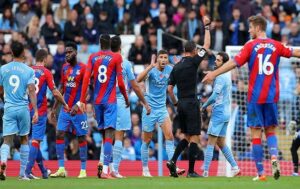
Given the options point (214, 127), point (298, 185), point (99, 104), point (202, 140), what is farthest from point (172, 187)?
point (202, 140)

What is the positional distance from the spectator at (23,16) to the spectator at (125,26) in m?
2.93

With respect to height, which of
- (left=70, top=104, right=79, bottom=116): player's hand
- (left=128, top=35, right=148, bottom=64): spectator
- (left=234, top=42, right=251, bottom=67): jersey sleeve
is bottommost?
(left=70, top=104, right=79, bottom=116): player's hand

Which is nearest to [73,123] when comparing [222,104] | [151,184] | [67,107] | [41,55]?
[67,107]

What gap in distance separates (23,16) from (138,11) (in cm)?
365

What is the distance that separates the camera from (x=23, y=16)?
30.8 m

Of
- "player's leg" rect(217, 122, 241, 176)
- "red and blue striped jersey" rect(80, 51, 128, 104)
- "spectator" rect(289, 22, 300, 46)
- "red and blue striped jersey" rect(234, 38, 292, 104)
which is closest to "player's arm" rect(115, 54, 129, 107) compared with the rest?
"red and blue striped jersey" rect(80, 51, 128, 104)

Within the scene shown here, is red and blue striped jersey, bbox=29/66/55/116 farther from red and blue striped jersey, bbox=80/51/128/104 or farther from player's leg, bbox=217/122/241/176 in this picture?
player's leg, bbox=217/122/241/176

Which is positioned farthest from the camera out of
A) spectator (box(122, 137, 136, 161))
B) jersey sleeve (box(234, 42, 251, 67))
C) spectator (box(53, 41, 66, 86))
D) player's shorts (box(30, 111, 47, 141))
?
spectator (box(53, 41, 66, 86))

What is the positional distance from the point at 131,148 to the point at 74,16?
5.51m

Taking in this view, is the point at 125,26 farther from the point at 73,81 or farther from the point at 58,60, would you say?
the point at 73,81

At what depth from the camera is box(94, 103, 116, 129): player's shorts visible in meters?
18.0

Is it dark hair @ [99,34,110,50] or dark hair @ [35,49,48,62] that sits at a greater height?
dark hair @ [99,34,110,50]

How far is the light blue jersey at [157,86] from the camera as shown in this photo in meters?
19.9

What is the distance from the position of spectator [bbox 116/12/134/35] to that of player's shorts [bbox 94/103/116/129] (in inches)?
468
